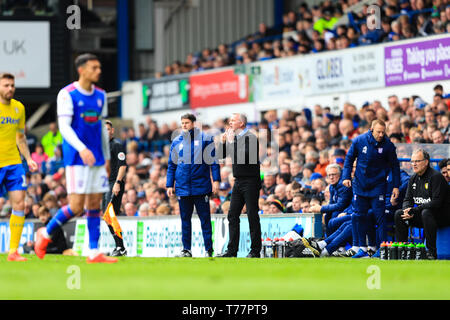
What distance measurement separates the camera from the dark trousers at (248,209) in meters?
14.8

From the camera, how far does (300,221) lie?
648 inches

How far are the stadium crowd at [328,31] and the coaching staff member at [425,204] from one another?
346 inches

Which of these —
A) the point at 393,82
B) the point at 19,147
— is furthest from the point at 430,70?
the point at 19,147

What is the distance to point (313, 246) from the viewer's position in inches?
607

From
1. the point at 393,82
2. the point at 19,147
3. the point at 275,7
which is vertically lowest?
the point at 19,147

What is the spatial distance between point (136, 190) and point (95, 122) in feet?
45.4

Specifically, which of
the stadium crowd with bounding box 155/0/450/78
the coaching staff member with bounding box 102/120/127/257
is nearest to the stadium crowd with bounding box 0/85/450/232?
the stadium crowd with bounding box 155/0/450/78

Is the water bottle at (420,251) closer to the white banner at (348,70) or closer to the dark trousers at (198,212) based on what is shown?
the dark trousers at (198,212)

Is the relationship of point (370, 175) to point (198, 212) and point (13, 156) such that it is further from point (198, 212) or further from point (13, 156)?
point (13, 156)

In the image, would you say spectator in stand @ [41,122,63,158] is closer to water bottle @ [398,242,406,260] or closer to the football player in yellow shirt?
the football player in yellow shirt

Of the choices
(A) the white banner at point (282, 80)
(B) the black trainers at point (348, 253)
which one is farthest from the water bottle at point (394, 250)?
(A) the white banner at point (282, 80)

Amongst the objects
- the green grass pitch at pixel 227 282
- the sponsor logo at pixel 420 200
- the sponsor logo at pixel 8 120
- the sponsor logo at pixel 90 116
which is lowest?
the green grass pitch at pixel 227 282

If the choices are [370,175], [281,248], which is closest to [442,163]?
[370,175]

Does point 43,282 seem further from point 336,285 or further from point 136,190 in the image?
point 136,190
